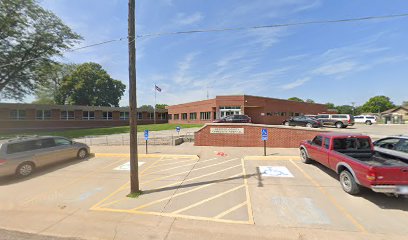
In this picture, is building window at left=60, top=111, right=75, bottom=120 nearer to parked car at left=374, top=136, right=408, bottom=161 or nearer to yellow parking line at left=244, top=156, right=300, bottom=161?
yellow parking line at left=244, top=156, right=300, bottom=161

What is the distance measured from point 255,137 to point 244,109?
17870 millimetres

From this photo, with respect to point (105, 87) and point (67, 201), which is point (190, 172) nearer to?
point (67, 201)

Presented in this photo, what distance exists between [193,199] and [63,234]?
3.34 metres

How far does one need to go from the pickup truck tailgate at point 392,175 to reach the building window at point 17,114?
44.8m

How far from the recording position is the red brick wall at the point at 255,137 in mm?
14688

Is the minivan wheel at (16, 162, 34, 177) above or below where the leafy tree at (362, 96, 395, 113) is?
below

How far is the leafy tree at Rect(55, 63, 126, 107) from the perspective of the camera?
53.2 meters

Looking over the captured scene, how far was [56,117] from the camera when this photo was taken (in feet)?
118

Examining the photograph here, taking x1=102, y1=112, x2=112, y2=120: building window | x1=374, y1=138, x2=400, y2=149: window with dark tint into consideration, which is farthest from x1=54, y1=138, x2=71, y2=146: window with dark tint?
x1=102, y1=112, x2=112, y2=120: building window

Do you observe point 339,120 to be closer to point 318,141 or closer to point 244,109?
point 244,109

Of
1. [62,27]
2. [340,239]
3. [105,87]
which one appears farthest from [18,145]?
[105,87]

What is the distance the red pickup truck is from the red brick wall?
16.4ft

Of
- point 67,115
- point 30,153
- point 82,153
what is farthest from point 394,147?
point 67,115

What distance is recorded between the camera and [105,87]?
58906 mm
